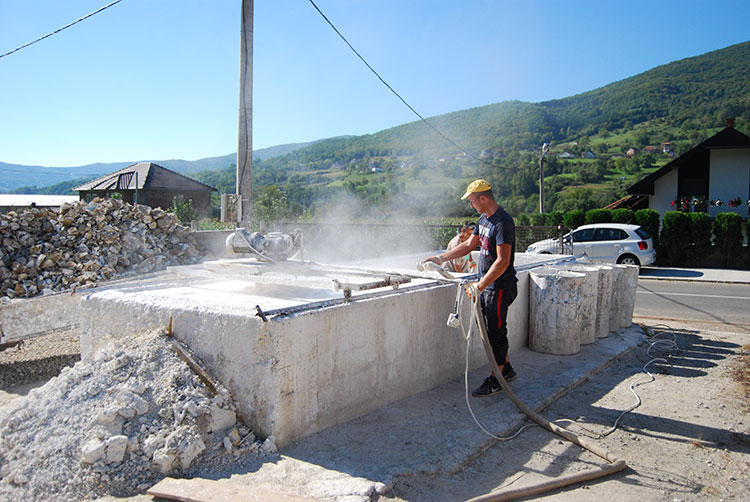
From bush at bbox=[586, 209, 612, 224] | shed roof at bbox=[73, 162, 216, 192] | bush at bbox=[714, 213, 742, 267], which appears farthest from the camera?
shed roof at bbox=[73, 162, 216, 192]

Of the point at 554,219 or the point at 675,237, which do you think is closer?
the point at 675,237

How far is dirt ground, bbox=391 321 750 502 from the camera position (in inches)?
125

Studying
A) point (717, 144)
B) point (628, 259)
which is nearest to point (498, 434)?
point (628, 259)

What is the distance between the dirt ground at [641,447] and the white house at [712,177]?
21297 mm

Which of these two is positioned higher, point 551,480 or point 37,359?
point 551,480

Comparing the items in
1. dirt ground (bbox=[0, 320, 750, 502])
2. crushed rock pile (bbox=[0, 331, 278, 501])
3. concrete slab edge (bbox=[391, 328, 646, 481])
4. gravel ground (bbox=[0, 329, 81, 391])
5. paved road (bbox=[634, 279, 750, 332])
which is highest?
crushed rock pile (bbox=[0, 331, 278, 501])

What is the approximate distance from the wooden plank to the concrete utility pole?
17.5 ft

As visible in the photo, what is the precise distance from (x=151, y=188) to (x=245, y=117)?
34.0 meters

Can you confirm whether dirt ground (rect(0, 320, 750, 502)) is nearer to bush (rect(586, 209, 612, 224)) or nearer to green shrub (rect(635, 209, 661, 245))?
green shrub (rect(635, 209, 661, 245))

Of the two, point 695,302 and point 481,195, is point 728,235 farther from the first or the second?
point 481,195

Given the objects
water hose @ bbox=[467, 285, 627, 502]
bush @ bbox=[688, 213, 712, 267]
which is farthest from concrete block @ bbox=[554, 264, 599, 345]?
bush @ bbox=[688, 213, 712, 267]

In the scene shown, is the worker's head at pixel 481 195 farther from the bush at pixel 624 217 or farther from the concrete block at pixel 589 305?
the bush at pixel 624 217

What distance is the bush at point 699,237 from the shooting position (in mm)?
17812

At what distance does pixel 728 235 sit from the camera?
1772 cm
